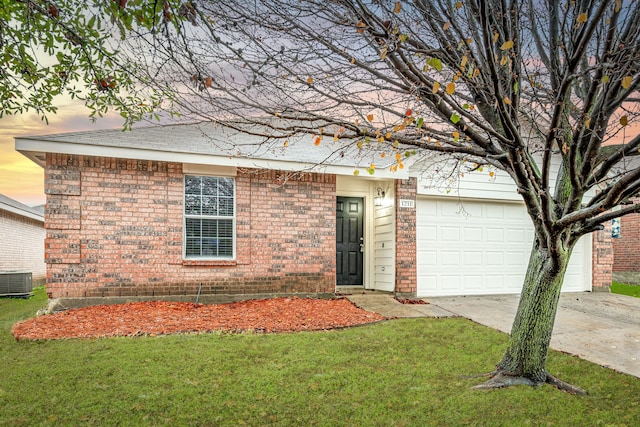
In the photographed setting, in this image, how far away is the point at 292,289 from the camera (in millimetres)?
8945

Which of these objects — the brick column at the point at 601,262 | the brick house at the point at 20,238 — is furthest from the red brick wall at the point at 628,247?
the brick house at the point at 20,238

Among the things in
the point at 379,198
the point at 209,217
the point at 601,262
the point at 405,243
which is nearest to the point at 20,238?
the point at 209,217

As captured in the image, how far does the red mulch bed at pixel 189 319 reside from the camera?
613 cm

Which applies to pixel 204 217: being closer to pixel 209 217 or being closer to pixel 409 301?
pixel 209 217

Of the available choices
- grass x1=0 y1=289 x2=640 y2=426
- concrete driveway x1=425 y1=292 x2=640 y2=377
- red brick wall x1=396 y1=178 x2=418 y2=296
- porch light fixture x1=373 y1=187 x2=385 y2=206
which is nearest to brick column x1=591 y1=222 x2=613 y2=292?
concrete driveway x1=425 y1=292 x2=640 y2=377

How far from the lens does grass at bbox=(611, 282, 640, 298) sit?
1157cm

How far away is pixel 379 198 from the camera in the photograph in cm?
1030

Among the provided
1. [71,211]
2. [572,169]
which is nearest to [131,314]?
[71,211]

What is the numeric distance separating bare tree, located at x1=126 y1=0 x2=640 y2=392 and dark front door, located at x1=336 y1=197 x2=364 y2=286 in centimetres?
604

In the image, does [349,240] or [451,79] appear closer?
[451,79]

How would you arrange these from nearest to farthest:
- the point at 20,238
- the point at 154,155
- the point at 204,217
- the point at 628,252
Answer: the point at 154,155 → the point at 204,217 → the point at 628,252 → the point at 20,238

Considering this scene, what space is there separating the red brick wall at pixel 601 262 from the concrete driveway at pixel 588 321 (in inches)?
16.5

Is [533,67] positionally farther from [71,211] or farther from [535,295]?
[71,211]

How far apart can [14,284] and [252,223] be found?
807cm
